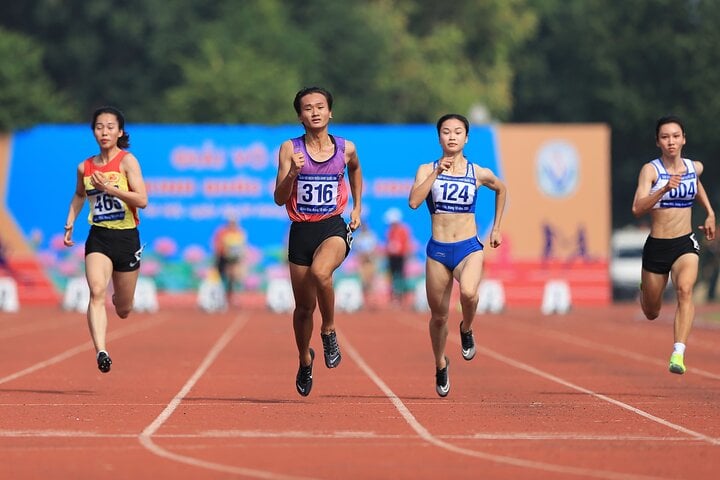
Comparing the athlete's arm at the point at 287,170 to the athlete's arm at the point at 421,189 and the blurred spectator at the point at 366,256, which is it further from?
the blurred spectator at the point at 366,256

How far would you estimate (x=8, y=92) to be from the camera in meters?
46.3

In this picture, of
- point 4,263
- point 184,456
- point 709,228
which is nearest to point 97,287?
point 184,456

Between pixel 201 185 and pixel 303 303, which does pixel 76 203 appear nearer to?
pixel 303 303

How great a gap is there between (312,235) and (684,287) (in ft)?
10.9

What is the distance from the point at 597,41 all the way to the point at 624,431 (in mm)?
51440

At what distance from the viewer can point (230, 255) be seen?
35.3 meters

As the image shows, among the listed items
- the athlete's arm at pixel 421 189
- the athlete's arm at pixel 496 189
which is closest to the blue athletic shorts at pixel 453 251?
the athlete's arm at pixel 496 189

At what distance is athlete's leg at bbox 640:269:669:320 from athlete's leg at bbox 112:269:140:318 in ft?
14.0

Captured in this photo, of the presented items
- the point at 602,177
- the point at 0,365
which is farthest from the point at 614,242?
the point at 0,365

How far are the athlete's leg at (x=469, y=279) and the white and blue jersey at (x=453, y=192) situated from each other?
40cm

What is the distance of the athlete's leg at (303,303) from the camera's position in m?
12.8

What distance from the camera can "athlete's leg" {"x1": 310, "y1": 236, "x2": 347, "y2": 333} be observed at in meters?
12.6

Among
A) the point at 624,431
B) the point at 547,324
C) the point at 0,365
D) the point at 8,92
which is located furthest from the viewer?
the point at 8,92

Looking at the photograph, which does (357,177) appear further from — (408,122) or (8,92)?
(408,122)
